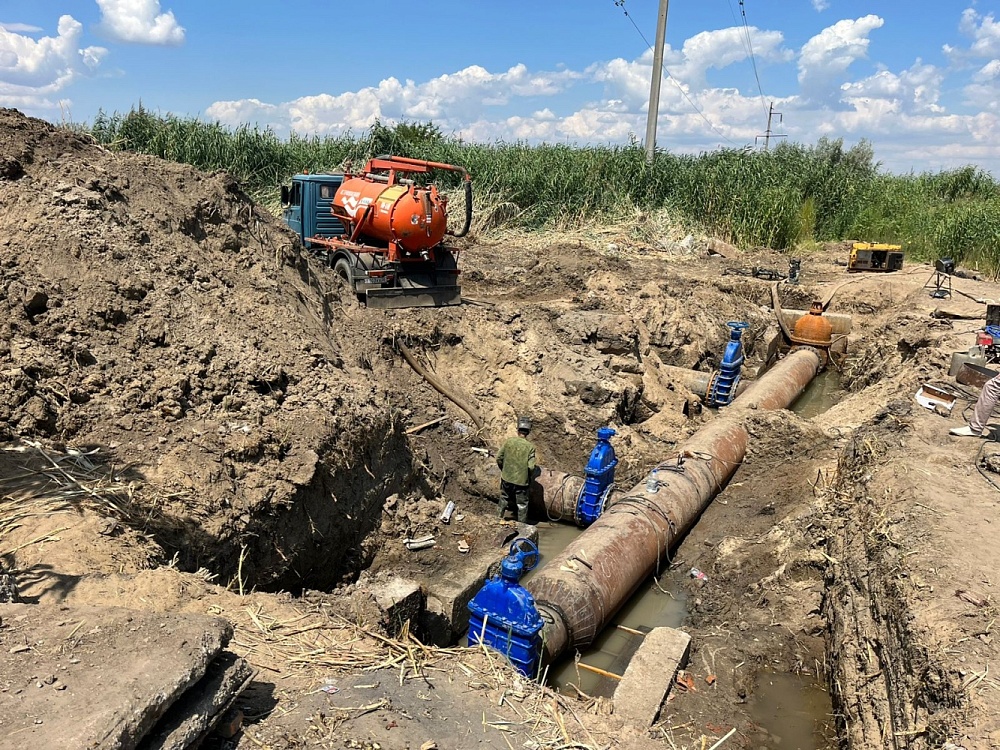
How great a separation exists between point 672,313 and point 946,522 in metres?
7.70

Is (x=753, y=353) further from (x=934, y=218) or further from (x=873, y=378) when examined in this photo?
(x=934, y=218)

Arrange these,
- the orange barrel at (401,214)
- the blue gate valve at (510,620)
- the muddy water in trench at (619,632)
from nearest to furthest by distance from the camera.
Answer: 1. the blue gate valve at (510,620)
2. the muddy water in trench at (619,632)
3. the orange barrel at (401,214)

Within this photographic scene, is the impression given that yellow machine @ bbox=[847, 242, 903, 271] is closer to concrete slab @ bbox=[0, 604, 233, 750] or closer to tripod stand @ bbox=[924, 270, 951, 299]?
tripod stand @ bbox=[924, 270, 951, 299]

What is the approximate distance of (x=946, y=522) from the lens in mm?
5855

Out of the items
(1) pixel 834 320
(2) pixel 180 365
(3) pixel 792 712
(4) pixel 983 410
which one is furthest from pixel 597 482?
(1) pixel 834 320

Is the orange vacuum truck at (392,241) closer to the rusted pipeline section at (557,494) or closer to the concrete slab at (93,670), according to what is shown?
the rusted pipeline section at (557,494)

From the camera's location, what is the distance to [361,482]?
6828 mm

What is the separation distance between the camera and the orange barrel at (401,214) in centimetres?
1128

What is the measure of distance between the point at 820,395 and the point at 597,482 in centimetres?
838

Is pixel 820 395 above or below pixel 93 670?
below

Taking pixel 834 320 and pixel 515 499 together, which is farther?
pixel 834 320

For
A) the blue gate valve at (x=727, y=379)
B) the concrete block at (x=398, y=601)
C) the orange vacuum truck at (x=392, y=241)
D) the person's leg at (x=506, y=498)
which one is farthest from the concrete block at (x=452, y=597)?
the blue gate valve at (x=727, y=379)

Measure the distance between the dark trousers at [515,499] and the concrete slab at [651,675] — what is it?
2.58m

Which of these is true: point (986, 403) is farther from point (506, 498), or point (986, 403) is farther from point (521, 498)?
point (506, 498)
